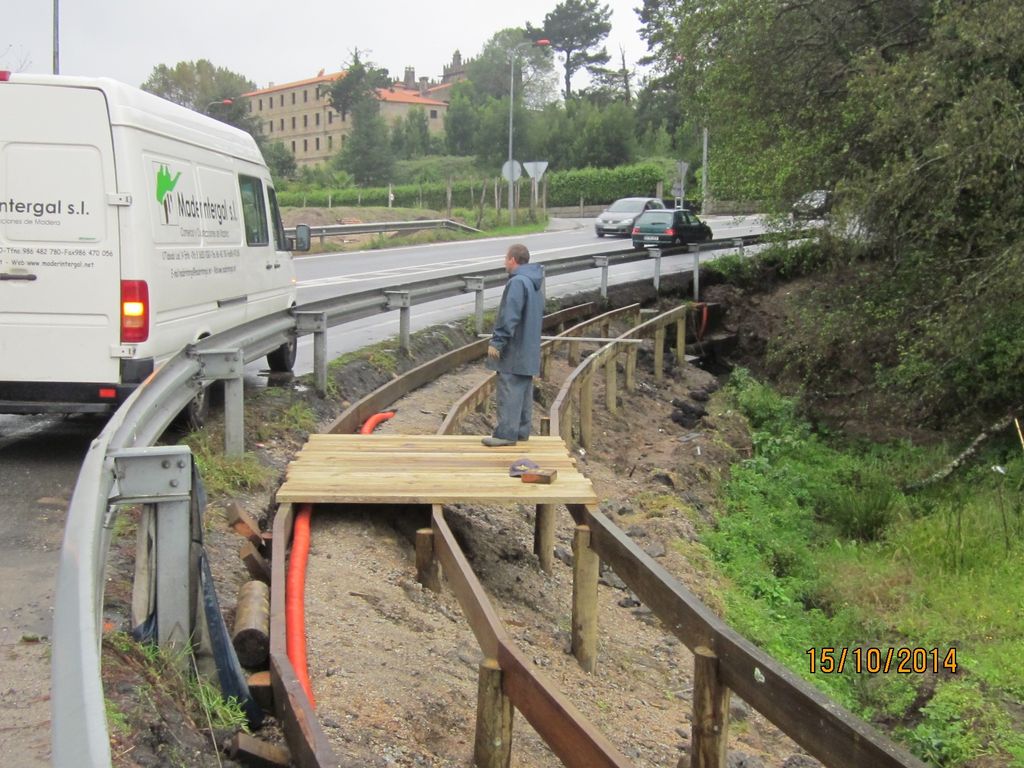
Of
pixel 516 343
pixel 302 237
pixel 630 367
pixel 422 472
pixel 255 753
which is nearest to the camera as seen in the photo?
pixel 255 753

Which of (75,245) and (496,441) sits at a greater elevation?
(75,245)

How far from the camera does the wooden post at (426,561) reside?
669 centimetres

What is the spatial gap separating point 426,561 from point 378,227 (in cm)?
3254

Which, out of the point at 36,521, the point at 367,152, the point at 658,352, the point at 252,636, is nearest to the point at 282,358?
the point at 36,521

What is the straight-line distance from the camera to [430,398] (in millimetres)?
12484

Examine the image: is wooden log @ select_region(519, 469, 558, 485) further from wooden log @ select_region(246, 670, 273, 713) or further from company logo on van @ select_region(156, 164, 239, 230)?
company logo on van @ select_region(156, 164, 239, 230)

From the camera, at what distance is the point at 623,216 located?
39.0m

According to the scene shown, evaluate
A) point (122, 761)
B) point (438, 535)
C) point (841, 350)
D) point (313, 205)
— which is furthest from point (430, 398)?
point (313, 205)

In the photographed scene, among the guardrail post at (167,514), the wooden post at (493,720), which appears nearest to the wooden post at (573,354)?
the wooden post at (493,720)

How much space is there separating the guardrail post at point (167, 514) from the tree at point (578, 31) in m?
106

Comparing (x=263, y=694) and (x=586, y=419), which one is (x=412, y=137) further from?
(x=263, y=694)

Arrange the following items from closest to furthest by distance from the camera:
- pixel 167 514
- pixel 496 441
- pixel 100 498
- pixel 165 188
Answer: pixel 100 498
pixel 167 514
pixel 165 188
pixel 496 441

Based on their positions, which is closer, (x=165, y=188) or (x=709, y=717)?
(x=709, y=717)

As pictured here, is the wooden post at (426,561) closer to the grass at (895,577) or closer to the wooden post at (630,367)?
the grass at (895,577)
